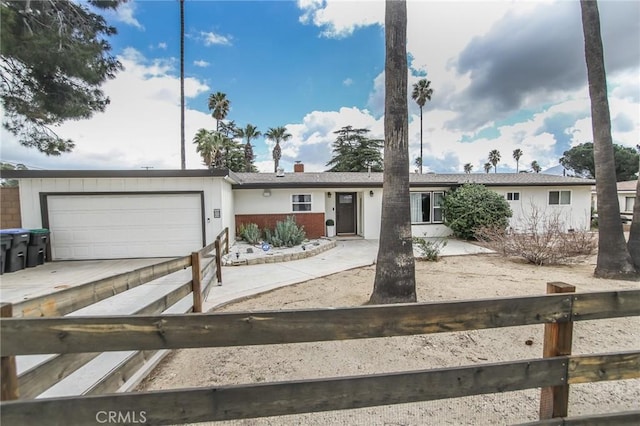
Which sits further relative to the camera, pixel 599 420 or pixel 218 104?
pixel 218 104

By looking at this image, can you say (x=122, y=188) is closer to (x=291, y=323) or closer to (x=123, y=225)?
(x=123, y=225)

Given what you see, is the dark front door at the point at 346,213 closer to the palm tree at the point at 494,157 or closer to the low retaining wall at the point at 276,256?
the low retaining wall at the point at 276,256

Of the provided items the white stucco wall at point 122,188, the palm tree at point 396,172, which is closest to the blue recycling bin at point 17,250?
the white stucco wall at point 122,188

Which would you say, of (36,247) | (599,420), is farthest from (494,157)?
(36,247)

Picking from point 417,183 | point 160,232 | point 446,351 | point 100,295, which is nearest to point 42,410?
point 100,295

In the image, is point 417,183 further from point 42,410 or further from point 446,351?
point 42,410

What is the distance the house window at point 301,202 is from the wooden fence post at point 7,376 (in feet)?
37.3

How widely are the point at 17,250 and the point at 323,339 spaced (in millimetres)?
10241

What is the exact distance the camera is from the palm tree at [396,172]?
4.65 metres

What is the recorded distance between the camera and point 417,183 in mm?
13086

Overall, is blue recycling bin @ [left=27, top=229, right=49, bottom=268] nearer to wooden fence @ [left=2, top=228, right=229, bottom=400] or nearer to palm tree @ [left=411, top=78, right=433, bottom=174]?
wooden fence @ [left=2, top=228, right=229, bottom=400]

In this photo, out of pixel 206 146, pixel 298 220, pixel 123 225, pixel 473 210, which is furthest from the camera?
pixel 206 146

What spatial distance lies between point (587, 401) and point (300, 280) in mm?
5099

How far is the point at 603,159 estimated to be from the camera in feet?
21.3
